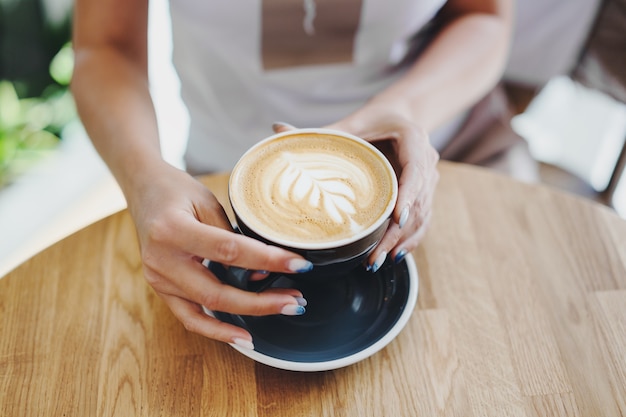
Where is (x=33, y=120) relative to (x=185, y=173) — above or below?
below

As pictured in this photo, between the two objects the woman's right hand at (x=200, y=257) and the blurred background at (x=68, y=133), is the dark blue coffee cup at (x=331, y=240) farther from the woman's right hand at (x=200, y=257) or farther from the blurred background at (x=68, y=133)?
the blurred background at (x=68, y=133)

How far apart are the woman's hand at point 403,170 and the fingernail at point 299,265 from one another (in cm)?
10

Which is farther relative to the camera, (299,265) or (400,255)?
(400,255)

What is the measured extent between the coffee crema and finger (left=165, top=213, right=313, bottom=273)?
24 mm

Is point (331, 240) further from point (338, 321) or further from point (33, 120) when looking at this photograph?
point (33, 120)

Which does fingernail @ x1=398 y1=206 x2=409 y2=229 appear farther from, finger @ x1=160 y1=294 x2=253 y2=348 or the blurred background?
the blurred background

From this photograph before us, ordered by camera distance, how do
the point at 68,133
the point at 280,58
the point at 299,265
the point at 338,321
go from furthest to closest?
the point at 68,133, the point at 280,58, the point at 338,321, the point at 299,265

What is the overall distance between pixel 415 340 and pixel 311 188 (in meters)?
0.25

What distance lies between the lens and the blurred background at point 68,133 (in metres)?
1.81

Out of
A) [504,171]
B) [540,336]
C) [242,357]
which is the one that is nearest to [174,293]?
[242,357]

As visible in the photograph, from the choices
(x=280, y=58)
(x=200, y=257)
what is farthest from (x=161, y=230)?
(x=280, y=58)

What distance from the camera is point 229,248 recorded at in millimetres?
681

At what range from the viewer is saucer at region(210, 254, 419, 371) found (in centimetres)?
74

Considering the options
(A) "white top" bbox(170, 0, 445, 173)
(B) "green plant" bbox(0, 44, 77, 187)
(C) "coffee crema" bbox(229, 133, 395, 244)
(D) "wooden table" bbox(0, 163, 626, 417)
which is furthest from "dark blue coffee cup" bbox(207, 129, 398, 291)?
(B) "green plant" bbox(0, 44, 77, 187)
